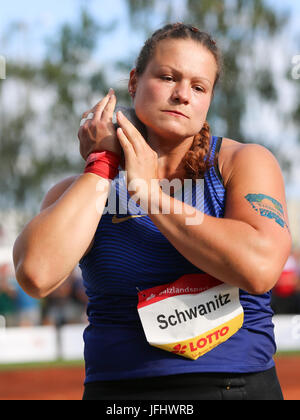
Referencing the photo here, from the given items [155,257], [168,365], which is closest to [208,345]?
[168,365]

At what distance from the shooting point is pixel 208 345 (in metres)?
1.90

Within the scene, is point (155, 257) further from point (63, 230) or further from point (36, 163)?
point (36, 163)

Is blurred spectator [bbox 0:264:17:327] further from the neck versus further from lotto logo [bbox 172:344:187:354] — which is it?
lotto logo [bbox 172:344:187:354]

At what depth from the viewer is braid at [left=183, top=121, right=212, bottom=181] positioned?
207 centimetres

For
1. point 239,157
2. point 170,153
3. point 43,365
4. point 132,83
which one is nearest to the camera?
point 239,157

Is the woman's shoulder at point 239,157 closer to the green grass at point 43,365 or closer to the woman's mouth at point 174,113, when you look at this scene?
the woman's mouth at point 174,113

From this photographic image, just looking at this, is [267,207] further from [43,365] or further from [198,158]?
[43,365]

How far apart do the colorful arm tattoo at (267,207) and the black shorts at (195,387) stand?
0.50 meters

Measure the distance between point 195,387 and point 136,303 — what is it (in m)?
0.32

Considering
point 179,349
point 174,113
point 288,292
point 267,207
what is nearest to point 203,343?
point 179,349

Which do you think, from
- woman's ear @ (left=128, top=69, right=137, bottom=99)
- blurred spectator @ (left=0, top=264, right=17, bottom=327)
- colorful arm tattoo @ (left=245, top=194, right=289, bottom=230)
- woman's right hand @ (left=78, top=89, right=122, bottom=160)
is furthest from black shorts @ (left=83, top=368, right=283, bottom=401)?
blurred spectator @ (left=0, top=264, right=17, bottom=327)

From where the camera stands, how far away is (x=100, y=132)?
6.78 feet

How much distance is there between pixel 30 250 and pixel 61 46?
2410 cm

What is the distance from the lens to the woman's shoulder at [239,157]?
2.03m
